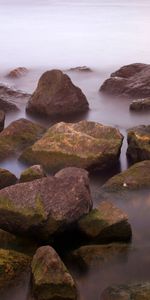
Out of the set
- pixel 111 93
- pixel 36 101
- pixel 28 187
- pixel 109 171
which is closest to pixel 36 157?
pixel 109 171

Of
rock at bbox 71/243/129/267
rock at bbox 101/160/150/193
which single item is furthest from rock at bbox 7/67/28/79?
rock at bbox 71/243/129/267

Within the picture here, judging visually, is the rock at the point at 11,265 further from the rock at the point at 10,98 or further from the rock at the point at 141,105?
the rock at the point at 10,98

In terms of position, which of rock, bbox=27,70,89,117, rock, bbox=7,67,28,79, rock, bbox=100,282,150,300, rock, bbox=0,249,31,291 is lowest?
rock, bbox=100,282,150,300

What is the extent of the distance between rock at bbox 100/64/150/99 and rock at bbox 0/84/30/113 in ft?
14.6

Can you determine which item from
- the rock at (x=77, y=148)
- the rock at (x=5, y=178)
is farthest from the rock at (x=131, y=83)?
the rock at (x=5, y=178)

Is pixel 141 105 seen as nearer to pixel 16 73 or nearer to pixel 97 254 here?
pixel 97 254

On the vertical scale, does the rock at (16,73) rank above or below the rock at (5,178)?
above

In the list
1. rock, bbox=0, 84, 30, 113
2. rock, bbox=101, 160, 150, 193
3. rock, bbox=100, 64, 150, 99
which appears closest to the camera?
rock, bbox=101, 160, 150, 193

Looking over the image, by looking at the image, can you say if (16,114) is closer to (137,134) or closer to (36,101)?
(36,101)

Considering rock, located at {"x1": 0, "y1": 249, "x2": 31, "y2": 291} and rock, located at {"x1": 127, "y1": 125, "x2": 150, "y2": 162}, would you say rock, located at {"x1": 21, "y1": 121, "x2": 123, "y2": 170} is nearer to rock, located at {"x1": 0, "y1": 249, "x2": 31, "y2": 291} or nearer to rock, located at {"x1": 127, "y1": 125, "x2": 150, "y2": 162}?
rock, located at {"x1": 127, "y1": 125, "x2": 150, "y2": 162}

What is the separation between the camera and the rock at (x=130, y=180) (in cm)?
1327

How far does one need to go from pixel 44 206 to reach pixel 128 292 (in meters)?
2.71

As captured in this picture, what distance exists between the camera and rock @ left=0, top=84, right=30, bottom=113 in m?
22.9

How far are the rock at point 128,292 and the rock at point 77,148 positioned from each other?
5801mm
